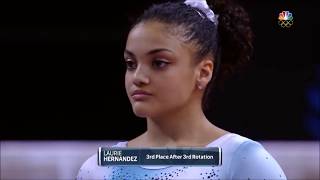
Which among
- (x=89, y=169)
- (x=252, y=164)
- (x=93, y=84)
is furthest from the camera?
(x=93, y=84)

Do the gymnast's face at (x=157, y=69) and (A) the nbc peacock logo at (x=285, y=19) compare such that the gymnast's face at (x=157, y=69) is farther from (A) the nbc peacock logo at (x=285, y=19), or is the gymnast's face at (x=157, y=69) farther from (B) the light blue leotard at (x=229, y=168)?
(A) the nbc peacock logo at (x=285, y=19)

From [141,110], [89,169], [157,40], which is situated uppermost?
[157,40]

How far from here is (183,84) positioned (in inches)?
42.7

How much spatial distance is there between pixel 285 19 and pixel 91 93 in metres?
0.50

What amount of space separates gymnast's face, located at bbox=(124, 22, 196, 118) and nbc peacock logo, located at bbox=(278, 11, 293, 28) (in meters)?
0.29

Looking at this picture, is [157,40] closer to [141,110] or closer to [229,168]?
[141,110]

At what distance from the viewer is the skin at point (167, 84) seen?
3.50 feet

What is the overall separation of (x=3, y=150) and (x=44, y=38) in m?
0.30

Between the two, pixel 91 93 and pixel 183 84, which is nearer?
pixel 183 84

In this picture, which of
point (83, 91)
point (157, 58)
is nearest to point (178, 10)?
point (157, 58)

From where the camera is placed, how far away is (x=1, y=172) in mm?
1405

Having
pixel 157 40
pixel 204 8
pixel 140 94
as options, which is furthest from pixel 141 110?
pixel 204 8

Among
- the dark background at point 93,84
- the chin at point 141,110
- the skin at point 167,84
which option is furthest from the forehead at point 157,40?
the dark background at point 93,84

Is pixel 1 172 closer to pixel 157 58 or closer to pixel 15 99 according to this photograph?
pixel 15 99
